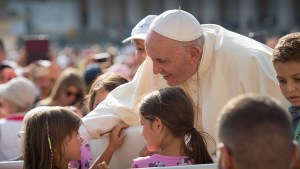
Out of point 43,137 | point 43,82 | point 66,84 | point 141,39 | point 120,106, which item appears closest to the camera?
point 43,137

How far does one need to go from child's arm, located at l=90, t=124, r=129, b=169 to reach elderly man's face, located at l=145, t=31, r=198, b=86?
399 millimetres

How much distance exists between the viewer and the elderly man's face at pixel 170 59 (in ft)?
15.3

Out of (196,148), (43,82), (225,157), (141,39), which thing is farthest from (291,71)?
(43,82)

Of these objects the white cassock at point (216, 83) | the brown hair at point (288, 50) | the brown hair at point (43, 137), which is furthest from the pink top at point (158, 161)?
the brown hair at point (288, 50)

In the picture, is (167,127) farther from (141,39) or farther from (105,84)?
(141,39)

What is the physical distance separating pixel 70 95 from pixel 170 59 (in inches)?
137

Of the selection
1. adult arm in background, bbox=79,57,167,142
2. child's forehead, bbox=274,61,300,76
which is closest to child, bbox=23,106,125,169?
adult arm in background, bbox=79,57,167,142

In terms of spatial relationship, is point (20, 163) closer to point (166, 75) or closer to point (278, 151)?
point (166, 75)

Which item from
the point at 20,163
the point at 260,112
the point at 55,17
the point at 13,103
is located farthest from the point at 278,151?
the point at 55,17

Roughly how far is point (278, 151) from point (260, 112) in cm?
14

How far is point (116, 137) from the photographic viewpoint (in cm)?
469

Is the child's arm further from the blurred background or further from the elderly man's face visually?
the blurred background

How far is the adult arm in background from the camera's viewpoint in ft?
15.7

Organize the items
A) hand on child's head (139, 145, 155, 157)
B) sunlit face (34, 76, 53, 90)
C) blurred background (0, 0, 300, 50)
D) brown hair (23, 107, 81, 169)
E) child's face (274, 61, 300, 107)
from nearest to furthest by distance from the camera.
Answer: brown hair (23, 107, 81, 169)
child's face (274, 61, 300, 107)
hand on child's head (139, 145, 155, 157)
sunlit face (34, 76, 53, 90)
blurred background (0, 0, 300, 50)
